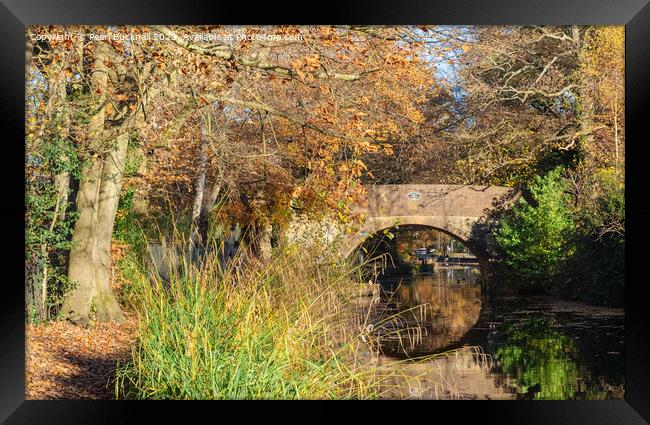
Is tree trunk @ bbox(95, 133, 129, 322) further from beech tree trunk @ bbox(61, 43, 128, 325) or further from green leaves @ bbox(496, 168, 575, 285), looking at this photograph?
green leaves @ bbox(496, 168, 575, 285)

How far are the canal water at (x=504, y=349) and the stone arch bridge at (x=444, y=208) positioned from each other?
1093 millimetres

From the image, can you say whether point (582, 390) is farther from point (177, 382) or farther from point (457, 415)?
point (177, 382)

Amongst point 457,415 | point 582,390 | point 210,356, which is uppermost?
point 210,356

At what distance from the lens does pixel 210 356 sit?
469 cm

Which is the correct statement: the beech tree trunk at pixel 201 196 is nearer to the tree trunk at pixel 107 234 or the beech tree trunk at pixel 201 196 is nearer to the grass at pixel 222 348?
the tree trunk at pixel 107 234

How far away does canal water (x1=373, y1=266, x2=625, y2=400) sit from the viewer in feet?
25.8

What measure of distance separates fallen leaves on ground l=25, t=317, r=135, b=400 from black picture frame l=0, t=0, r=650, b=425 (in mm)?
973

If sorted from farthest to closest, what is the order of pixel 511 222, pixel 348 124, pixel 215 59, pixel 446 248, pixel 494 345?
1. pixel 446 248
2. pixel 511 222
3. pixel 494 345
4. pixel 348 124
5. pixel 215 59
